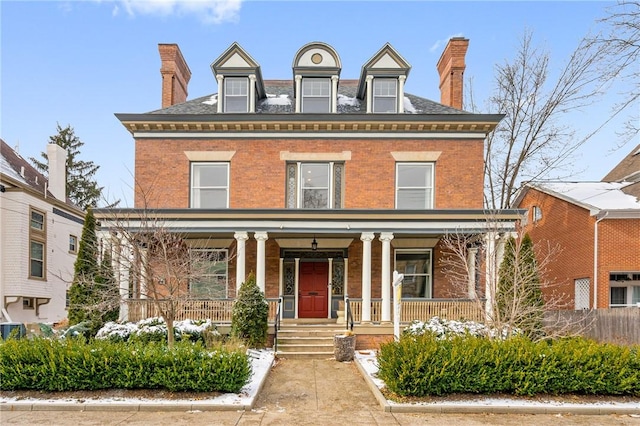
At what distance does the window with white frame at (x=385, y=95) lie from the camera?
16.6m

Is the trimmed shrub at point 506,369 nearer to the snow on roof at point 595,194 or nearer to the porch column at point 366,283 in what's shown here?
the porch column at point 366,283

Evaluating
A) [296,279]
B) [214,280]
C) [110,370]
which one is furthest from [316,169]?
[110,370]

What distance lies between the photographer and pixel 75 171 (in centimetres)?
4353

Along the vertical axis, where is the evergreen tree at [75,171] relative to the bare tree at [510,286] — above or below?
above

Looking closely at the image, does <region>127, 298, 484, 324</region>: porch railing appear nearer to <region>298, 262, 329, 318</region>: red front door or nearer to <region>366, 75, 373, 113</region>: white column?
<region>298, 262, 329, 318</region>: red front door

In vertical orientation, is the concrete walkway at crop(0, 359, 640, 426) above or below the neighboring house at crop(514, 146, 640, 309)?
below

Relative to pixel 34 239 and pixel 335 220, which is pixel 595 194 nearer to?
pixel 335 220

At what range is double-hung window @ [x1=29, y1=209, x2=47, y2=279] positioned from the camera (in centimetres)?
1933

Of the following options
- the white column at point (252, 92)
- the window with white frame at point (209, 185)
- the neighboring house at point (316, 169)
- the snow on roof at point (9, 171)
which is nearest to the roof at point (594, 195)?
the neighboring house at point (316, 169)

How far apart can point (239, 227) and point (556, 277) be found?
12241mm

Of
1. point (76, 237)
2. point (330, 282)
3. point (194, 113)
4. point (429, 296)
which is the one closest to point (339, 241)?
point (330, 282)

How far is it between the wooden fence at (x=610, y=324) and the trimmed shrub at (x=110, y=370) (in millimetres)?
8897

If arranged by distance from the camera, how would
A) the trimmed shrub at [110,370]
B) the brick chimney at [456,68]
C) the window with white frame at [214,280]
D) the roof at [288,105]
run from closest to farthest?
the trimmed shrub at [110,370] → the window with white frame at [214,280] → the roof at [288,105] → the brick chimney at [456,68]

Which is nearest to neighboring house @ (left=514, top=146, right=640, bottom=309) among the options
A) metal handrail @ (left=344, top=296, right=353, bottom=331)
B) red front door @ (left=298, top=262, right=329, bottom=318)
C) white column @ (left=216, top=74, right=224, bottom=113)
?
metal handrail @ (left=344, top=296, right=353, bottom=331)
